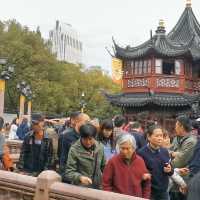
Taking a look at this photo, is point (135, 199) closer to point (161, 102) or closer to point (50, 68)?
point (161, 102)

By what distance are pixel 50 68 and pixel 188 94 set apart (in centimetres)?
1873

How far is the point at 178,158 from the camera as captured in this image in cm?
532

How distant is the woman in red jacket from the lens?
436 cm

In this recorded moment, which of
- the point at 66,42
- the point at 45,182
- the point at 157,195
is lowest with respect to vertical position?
the point at 157,195

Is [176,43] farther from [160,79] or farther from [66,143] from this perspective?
[66,143]

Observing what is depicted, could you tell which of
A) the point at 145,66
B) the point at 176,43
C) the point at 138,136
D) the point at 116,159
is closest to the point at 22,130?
the point at 138,136

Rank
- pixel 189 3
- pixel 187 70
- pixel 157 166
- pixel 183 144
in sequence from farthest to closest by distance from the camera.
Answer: pixel 189 3
pixel 187 70
pixel 183 144
pixel 157 166

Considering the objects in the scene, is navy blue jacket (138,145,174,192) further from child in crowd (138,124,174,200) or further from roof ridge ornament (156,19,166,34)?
roof ridge ornament (156,19,166,34)

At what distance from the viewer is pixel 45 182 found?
4.88 metres

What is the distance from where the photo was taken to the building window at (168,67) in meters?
27.4

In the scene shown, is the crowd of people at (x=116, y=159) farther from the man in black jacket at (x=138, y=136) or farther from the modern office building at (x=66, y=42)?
the modern office building at (x=66, y=42)

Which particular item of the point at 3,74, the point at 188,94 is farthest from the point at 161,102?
the point at 3,74

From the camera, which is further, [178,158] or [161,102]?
[161,102]

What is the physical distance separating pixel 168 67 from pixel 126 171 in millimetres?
23817
